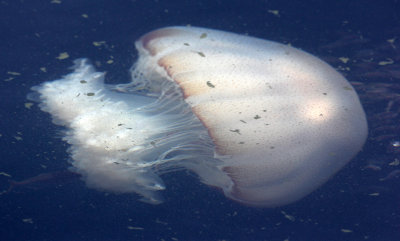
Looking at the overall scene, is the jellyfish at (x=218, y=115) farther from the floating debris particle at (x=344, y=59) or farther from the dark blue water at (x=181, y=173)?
the floating debris particle at (x=344, y=59)

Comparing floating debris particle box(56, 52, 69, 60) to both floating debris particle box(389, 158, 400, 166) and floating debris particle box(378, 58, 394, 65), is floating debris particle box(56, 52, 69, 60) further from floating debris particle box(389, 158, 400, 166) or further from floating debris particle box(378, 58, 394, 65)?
floating debris particle box(389, 158, 400, 166)

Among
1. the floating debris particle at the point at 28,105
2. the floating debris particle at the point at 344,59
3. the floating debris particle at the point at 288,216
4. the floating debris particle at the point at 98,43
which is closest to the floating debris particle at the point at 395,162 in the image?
the floating debris particle at the point at 288,216

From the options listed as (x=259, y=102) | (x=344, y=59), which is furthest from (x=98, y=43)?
(x=344, y=59)

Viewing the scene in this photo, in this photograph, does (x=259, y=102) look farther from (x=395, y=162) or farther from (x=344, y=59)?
(x=395, y=162)

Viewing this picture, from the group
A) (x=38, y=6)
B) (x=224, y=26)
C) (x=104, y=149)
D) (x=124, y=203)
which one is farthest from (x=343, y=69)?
(x=124, y=203)

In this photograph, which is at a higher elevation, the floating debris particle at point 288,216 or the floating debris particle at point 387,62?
the floating debris particle at point 387,62

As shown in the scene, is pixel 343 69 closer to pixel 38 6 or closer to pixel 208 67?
pixel 208 67
